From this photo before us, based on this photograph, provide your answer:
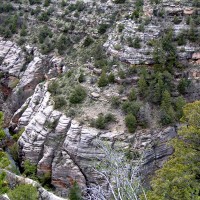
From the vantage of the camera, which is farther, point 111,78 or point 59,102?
point 111,78

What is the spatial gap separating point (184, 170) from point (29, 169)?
18055 mm

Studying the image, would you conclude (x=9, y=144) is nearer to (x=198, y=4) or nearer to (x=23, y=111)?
(x=23, y=111)

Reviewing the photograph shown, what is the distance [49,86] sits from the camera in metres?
33.5

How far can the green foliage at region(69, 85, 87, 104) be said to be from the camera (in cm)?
3125

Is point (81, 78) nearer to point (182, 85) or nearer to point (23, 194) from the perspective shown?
point (182, 85)

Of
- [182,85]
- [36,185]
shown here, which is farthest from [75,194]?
[182,85]

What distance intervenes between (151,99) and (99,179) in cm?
797

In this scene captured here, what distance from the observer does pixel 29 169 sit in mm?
29875

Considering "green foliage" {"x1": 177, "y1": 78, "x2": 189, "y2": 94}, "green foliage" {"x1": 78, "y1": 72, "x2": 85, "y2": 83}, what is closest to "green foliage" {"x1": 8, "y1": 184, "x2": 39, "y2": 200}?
"green foliage" {"x1": 78, "y1": 72, "x2": 85, "y2": 83}

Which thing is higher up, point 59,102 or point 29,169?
point 59,102

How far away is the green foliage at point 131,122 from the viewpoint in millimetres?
28469

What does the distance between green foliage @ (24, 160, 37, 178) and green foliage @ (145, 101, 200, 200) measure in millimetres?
16508

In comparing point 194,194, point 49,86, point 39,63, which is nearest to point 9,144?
point 49,86

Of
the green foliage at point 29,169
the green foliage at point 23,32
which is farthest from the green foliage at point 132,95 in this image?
the green foliage at point 23,32
